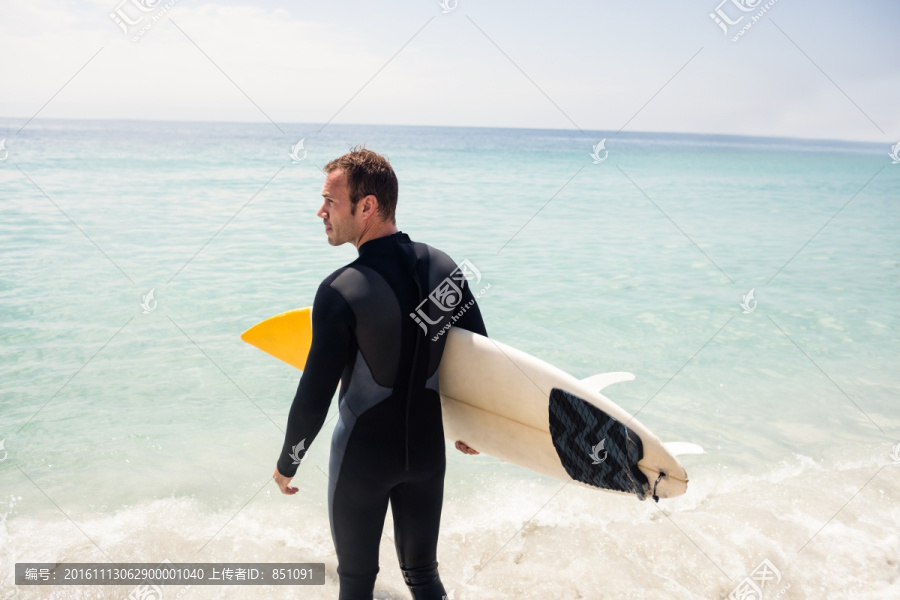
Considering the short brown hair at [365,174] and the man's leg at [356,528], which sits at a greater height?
the short brown hair at [365,174]

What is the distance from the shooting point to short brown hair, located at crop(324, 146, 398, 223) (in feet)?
5.62

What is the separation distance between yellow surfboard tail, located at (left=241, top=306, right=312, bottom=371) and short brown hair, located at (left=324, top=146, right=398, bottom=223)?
0.90 m

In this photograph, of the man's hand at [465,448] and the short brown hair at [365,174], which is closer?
the short brown hair at [365,174]

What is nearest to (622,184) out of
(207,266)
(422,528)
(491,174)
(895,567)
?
(491,174)

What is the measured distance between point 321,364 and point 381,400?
0.22 m

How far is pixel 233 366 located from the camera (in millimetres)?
5117

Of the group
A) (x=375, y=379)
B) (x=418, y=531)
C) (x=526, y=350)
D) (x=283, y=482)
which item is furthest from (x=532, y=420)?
(x=526, y=350)

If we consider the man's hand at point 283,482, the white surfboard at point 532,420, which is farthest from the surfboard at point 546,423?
the man's hand at point 283,482

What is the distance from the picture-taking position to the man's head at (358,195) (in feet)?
5.63

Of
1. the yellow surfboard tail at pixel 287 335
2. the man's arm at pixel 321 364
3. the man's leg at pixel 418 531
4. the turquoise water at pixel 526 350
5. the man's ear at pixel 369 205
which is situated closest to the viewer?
the man's arm at pixel 321 364

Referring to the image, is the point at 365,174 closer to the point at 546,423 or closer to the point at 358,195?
the point at 358,195

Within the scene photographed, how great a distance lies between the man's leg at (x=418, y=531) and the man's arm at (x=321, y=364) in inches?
13.0

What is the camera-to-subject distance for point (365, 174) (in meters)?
1.71

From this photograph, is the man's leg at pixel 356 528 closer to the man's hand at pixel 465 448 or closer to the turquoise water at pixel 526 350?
the man's hand at pixel 465 448
